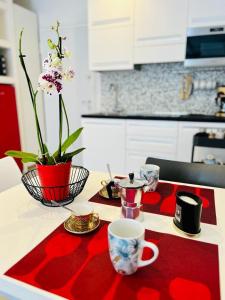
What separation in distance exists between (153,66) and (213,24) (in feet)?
2.50

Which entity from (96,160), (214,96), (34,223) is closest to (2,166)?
(34,223)

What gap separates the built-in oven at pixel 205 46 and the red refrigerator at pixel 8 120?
1.99 metres

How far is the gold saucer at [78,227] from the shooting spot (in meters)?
0.66

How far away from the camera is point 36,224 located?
2.32ft

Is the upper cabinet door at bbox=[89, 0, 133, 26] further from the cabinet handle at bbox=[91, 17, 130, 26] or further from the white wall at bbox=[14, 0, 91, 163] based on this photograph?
the white wall at bbox=[14, 0, 91, 163]

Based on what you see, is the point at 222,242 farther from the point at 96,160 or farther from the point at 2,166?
the point at 96,160

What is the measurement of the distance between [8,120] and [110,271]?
8.62 ft

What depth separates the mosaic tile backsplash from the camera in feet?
8.75

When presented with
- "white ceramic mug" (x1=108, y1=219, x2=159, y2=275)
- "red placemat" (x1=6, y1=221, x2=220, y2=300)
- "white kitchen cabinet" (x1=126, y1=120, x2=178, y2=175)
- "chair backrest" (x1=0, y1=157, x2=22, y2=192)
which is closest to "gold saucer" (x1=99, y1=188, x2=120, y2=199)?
"red placemat" (x1=6, y1=221, x2=220, y2=300)

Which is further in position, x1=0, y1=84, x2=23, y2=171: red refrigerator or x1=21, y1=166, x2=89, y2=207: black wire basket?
x1=0, y1=84, x2=23, y2=171: red refrigerator

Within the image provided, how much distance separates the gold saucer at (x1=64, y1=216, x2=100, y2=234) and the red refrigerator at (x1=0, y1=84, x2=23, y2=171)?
7.55 feet

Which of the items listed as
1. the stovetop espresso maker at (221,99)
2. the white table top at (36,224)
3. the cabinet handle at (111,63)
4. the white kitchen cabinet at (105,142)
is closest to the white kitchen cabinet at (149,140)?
the white kitchen cabinet at (105,142)

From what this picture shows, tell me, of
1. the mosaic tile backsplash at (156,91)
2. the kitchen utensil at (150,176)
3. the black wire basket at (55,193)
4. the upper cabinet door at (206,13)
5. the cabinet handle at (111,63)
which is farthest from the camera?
the mosaic tile backsplash at (156,91)

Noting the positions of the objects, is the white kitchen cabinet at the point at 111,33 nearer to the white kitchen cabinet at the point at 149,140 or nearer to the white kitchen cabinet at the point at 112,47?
the white kitchen cabinet at the point at 112,47
